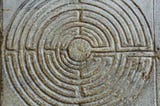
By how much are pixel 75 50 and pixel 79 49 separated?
0.8 inches

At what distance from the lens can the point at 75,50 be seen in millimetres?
1691

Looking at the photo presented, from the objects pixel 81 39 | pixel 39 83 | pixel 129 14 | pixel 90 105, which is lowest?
pixel 90 105

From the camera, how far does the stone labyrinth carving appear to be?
1681mm

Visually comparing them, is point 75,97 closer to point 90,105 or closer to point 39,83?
point 90,105

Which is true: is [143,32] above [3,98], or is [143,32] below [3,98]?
above

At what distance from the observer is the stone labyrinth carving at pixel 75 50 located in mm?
1681

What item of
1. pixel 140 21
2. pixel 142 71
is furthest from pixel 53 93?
pixel 140 21

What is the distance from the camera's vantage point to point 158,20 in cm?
168

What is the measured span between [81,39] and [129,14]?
26 cm

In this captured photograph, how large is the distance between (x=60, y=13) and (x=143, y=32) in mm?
409

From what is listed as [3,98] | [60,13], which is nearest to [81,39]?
[60,13]

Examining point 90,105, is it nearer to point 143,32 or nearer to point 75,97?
point 75,97

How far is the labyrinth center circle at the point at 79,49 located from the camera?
1688mm

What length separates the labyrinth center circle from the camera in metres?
1.69
